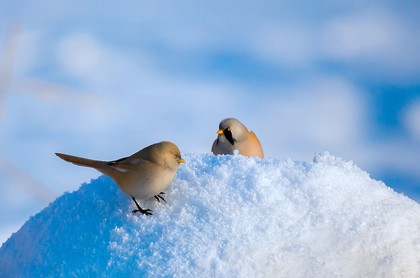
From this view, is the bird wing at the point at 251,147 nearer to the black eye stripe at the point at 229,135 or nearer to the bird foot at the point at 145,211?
the black eye stripe at the point at 229,135

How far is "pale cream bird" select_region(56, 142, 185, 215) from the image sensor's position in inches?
68.3

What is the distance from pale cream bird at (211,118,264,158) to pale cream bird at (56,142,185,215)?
1184 millimetres

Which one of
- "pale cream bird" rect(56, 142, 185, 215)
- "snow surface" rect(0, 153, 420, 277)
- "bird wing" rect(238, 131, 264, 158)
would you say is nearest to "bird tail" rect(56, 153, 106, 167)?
"pale cream bird" rect(56, 142, 185, 215)

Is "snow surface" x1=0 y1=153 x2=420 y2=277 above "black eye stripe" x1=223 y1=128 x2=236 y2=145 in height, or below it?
below

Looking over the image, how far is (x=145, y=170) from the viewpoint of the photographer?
1735 mm

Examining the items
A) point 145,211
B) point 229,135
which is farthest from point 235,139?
point 145,211

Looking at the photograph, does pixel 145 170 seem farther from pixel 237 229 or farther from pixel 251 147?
pixel 251 147

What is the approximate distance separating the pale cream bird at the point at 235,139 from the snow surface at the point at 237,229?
1030 millimetres

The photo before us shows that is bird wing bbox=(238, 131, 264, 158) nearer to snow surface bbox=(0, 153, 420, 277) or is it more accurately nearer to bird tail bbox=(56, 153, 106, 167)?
snow surface bbox=(0, 153, 420, 277)

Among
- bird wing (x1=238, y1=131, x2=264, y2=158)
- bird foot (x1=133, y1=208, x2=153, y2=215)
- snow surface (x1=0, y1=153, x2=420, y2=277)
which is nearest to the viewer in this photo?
snow surface (x1=0, y1=153, x2=420, y2=277)

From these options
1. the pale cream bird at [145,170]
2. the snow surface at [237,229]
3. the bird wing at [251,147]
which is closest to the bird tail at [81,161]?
the pale cream bird at [145,170]

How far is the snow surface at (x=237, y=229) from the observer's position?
1644 millimetres

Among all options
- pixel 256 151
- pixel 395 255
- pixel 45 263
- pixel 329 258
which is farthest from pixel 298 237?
pixel 256 151

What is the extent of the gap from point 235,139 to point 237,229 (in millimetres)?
1293
